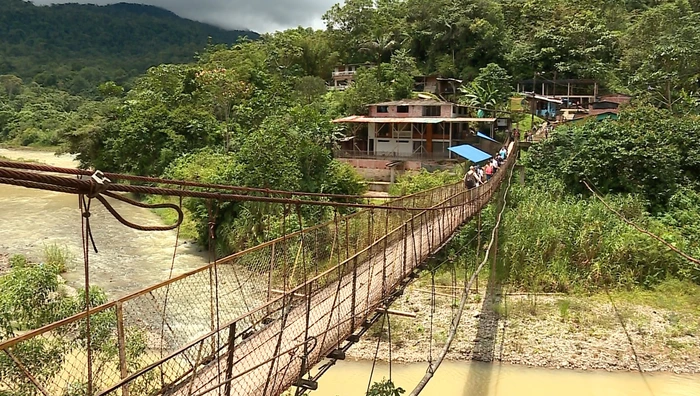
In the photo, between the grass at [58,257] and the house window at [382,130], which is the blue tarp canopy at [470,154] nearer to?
the house window at [382,130]

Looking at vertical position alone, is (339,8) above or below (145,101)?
above

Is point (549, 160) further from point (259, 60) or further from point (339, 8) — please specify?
point (339, 8)

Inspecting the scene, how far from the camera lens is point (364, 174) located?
14289 mm

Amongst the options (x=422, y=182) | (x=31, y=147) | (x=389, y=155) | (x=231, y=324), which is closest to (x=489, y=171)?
(x=422, y=182)

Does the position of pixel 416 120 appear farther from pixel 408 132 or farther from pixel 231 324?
pixel 231 324

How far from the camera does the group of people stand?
8.55 meters

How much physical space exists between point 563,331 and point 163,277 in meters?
7.10

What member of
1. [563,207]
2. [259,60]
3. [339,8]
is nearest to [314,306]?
[563,207]

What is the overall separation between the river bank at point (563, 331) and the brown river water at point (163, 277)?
216 mm

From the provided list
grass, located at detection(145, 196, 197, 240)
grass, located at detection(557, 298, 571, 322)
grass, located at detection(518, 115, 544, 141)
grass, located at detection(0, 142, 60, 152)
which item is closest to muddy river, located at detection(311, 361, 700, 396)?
grass, located at detection(557, 298, 571, 322)

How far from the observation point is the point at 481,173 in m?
9.22

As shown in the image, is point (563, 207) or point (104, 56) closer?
point (563, 207)

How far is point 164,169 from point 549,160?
10.9 metres

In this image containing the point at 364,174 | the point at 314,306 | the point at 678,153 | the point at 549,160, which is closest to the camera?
the point at 314,306
